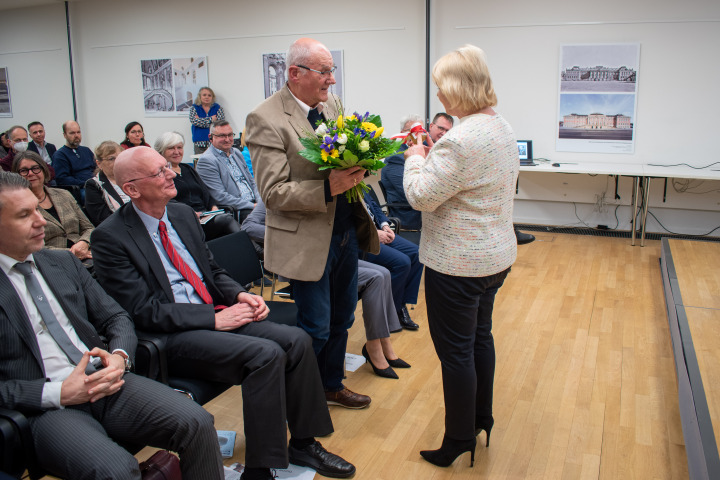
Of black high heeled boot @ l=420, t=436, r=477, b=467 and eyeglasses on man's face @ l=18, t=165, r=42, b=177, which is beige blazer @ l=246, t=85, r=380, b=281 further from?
eyeglasses on man's face @ l=18, t=165, r=42, b=177

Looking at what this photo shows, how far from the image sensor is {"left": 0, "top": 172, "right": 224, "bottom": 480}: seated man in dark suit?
67.2 inches

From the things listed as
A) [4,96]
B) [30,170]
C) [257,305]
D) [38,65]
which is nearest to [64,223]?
[30,170]

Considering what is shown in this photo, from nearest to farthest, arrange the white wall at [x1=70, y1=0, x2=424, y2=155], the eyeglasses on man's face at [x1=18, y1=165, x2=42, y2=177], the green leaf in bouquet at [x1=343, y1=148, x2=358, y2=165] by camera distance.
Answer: the green leaf in bouquet at [x1=343, y1=148, x2=358, y2=165] → the eyeglasses on man's face at [x1=18, y1=165, x2=42, y2=177] → the white wall at [x1=70, y1=0, x2=424, y2=155]

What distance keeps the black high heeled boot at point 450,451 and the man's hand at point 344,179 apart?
107cm

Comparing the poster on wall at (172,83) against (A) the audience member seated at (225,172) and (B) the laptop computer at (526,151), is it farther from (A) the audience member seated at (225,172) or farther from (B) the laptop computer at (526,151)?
(B) the laptop computer at (526,151)

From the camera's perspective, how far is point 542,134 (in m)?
7.05

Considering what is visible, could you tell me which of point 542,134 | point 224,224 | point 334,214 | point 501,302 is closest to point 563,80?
point 542,134

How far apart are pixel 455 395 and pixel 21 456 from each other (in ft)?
4.73

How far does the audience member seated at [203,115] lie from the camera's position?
8.33 meters

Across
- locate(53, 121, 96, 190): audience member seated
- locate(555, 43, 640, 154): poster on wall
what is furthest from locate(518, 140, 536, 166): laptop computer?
locate(53, 121, 96, 190): audience member seated

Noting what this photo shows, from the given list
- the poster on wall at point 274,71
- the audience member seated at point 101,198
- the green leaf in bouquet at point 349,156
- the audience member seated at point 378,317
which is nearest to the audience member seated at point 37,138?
the poster on wall at point 274,71

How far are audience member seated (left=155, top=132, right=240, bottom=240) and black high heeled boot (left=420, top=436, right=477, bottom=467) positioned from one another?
2.41 m

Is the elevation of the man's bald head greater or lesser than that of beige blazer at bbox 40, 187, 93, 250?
greater

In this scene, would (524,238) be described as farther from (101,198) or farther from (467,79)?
(467,79)
